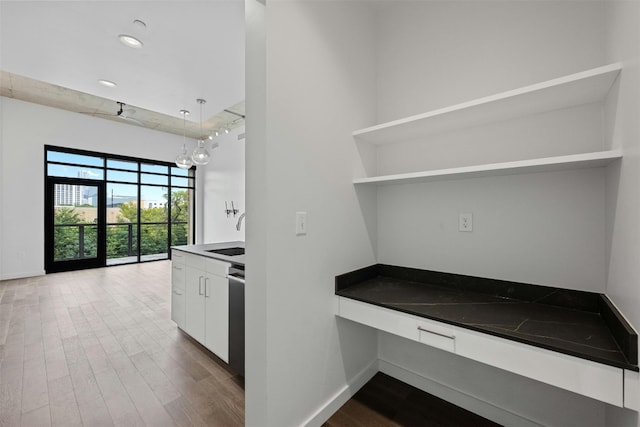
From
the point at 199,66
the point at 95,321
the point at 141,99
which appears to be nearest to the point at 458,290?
the point at 199,66

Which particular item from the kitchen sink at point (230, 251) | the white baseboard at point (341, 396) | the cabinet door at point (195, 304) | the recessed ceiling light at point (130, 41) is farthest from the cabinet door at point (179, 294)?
the recessed ceiling light at point (130, 41)

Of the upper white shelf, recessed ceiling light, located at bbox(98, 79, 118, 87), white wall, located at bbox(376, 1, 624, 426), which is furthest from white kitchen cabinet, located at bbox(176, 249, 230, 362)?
recessed ceiling light, located at bbox(98, 79, 118, 87)

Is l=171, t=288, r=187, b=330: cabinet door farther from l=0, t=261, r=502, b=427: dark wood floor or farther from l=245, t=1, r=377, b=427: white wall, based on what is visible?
l=245, t=1, r=377, b=427: white wall

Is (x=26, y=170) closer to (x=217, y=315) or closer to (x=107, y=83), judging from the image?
(x=107, y=83)

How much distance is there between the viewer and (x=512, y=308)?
1440mm

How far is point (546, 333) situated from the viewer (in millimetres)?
1145

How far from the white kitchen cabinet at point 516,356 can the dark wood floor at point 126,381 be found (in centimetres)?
70

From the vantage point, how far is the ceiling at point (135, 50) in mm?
2232

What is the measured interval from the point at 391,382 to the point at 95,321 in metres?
3.36

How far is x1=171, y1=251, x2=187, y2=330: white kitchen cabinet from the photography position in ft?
8.88

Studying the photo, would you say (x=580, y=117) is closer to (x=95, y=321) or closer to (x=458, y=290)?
(x=458, y=290)

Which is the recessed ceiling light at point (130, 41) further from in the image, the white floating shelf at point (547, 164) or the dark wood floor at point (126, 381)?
the dark wood floor at point (126, 381)

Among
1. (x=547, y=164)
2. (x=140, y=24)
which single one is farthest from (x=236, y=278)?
(x=140, y=24)

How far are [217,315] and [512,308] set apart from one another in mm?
2056
